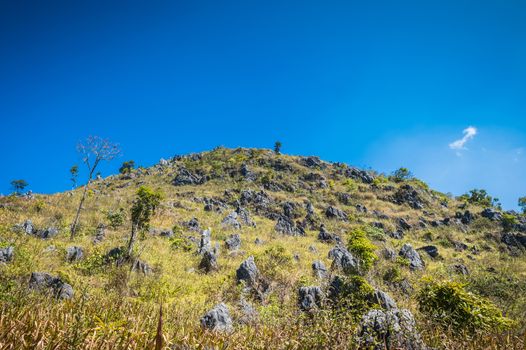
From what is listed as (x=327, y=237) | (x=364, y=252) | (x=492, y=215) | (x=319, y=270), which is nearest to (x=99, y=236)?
(x=319, y=270)

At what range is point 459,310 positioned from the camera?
6898mm

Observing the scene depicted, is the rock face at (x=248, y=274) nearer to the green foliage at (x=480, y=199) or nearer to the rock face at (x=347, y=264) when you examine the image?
the rock face at (x=347, y=264)

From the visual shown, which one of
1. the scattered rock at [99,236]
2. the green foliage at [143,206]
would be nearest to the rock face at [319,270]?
the green foliage at [143,206]

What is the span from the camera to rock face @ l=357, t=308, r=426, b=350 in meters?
4.63

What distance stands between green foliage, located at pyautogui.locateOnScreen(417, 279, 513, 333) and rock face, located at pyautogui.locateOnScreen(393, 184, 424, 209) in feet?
180

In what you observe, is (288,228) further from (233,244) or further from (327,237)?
(233,244)

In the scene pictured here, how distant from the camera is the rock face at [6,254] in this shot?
11799mm

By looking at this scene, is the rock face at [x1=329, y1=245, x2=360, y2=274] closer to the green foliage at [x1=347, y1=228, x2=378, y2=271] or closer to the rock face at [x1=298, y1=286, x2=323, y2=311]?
the green foliage at [x1=347, y1=228, x2=378, y2=271]

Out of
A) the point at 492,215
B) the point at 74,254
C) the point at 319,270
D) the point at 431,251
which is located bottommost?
the point at 74,254

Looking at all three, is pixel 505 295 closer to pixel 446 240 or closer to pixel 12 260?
pixel 12 260

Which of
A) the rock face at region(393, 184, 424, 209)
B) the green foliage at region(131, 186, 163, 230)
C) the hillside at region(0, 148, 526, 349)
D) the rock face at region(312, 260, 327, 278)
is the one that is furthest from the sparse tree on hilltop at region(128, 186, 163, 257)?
the rock face at region(393, 184, 424, 209)

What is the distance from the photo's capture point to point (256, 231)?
1185 inches

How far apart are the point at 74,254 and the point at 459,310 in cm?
1591

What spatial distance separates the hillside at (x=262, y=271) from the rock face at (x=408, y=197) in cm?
44
